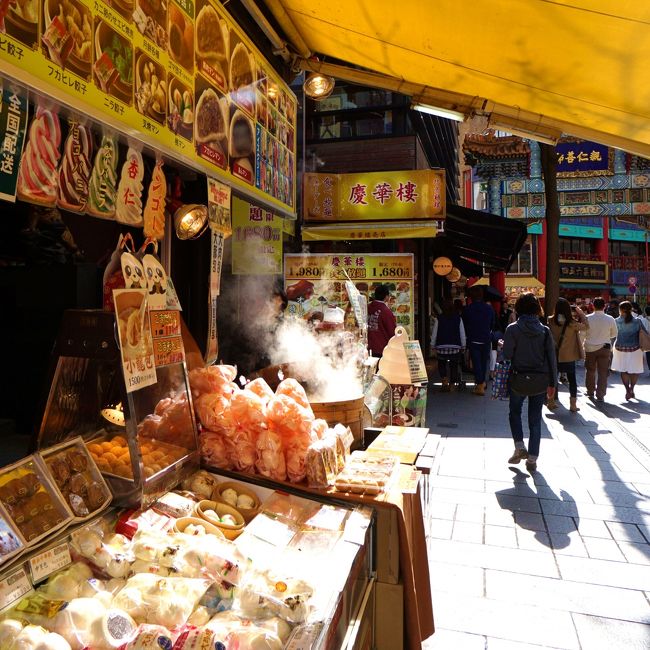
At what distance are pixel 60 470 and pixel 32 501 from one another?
0.21 meters

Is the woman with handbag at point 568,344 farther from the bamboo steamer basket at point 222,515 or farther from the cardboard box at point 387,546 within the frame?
the bamboo steamer basket at point 222,515

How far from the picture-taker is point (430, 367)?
14.3 meters

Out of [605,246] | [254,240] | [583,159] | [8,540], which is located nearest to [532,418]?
[254,240]

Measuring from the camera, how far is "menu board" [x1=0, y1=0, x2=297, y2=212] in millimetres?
1938

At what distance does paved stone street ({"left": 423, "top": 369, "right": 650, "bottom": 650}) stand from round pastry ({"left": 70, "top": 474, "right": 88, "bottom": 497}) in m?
2.22

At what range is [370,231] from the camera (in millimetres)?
10242

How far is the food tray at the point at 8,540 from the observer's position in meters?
1.60

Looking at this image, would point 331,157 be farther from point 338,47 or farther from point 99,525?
point 99,525

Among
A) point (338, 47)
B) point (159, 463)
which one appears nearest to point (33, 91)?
point (159, 463)

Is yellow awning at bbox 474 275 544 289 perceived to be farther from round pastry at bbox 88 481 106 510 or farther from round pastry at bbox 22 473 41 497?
round pastry at bbox 22 473 41 497

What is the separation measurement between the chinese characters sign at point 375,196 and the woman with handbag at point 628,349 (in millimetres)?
4913

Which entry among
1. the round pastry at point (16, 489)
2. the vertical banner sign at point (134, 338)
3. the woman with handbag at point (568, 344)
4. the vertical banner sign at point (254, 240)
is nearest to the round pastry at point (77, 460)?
the round pastry at point (16, 489)

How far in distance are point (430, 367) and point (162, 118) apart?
41.1ft

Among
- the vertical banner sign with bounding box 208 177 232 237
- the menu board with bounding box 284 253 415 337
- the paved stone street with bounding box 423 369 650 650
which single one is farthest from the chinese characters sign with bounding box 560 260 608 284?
the vertical banner sign with bounding box 208 177 232 237
